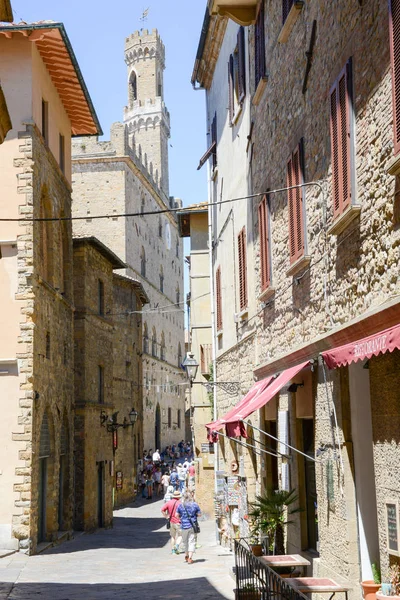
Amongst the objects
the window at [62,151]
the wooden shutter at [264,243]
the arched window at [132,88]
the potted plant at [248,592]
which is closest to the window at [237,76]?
the wooden shutter at [264,243]

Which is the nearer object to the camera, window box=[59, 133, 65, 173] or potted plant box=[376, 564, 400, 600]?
potted plant box=[376, 564, 400, 600]

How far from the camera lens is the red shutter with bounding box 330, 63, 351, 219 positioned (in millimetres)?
8789

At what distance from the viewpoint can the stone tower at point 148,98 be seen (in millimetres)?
84312

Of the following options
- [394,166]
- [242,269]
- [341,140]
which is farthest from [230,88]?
[394,166]

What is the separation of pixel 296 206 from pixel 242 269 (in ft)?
17.8

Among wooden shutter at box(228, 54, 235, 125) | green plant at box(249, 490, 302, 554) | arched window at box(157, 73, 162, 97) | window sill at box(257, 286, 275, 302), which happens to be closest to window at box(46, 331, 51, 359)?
wooden shutter at box(228, 54, 235, 125)

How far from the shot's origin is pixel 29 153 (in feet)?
69.8

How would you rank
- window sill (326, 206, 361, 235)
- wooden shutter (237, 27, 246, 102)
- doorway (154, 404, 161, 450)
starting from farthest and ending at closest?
1. doorway (154, 404, 161, 450)
2. wooden shutter (237, 27, 246, 102)
3. window sill (326, 206, 361, 235)

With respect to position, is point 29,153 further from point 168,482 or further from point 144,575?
point 168,482

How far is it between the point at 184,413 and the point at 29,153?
5573 cm

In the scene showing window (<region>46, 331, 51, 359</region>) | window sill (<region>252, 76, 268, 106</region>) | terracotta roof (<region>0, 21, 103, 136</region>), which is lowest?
window (<region>46, 331, 51, 359</region>)

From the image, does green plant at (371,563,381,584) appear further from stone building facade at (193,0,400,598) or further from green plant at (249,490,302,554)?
green plant at (249,490,302,554)

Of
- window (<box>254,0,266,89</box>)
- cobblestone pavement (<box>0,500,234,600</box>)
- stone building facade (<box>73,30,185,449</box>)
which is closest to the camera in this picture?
cobblestone pavement (<box>0,500,234,600</box>)

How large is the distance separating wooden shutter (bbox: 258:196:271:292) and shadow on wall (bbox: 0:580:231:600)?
15.5ft
